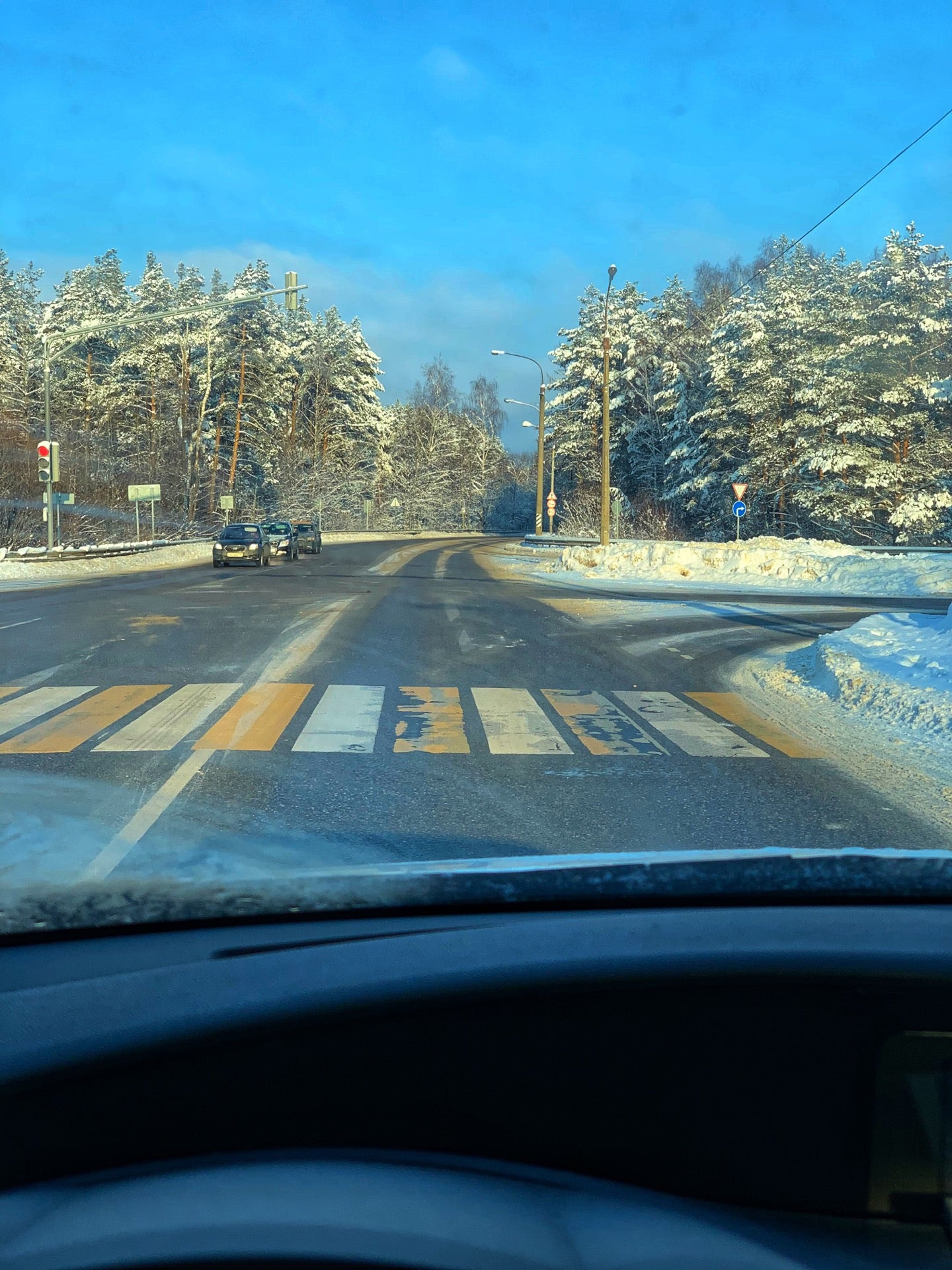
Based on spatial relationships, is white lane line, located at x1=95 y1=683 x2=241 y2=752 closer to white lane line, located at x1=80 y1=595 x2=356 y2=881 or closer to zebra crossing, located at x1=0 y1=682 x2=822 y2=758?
zebra crossing, located at x1=0 y1=682 x2=822 y2=758

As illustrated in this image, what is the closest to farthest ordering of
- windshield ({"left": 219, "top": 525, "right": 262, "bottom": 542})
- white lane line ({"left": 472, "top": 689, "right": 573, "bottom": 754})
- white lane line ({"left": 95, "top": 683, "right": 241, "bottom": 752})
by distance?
white lane line ({"left": 95, "top": 683, "right": 241, "bottom": 752}) → white lane line ({"left": 472, "top": 689, "right": 573, "bottom": 754}) → windshield ({"left": 219, "top": 525, "right": 262, "bottom": 542})

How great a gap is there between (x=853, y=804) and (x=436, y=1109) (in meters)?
5.48

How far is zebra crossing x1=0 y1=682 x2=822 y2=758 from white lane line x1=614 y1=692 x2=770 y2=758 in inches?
0.6

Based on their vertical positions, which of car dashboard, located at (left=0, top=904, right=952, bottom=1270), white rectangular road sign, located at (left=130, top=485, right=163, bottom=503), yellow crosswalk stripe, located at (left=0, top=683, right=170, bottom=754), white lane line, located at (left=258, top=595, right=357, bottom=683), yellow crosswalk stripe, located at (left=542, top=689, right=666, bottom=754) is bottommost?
yellow crosswalk stripe, located at (left=542, top=689, right=666, bottom=754)

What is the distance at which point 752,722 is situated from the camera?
30.2 ft

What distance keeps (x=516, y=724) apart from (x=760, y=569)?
80.6ft

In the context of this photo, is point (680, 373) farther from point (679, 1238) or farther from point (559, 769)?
point (679, 1238)

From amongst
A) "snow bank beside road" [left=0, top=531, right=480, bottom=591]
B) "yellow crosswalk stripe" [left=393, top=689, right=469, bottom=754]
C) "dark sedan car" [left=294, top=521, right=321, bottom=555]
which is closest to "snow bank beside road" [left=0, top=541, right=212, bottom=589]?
"snow bank beside road" [left=0, top=531, right=480, bottom=591]

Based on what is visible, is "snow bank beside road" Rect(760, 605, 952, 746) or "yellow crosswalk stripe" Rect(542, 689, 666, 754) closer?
"yellow crosswalk stripe" Rect(542, 689, 666, 754)

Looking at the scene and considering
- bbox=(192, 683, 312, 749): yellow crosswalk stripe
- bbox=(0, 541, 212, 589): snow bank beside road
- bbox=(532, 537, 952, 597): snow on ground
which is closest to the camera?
bbox=(192, 683, 312, 749): yellow crosswalk stripe

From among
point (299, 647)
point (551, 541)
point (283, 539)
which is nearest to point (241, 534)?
point (283, 539)

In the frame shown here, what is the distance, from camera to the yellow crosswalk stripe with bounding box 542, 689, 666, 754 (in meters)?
7.91

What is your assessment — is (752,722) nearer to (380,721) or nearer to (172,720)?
(380,721)

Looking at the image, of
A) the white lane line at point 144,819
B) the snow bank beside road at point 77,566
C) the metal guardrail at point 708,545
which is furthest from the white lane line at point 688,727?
the metal guardrail at point 708,545
